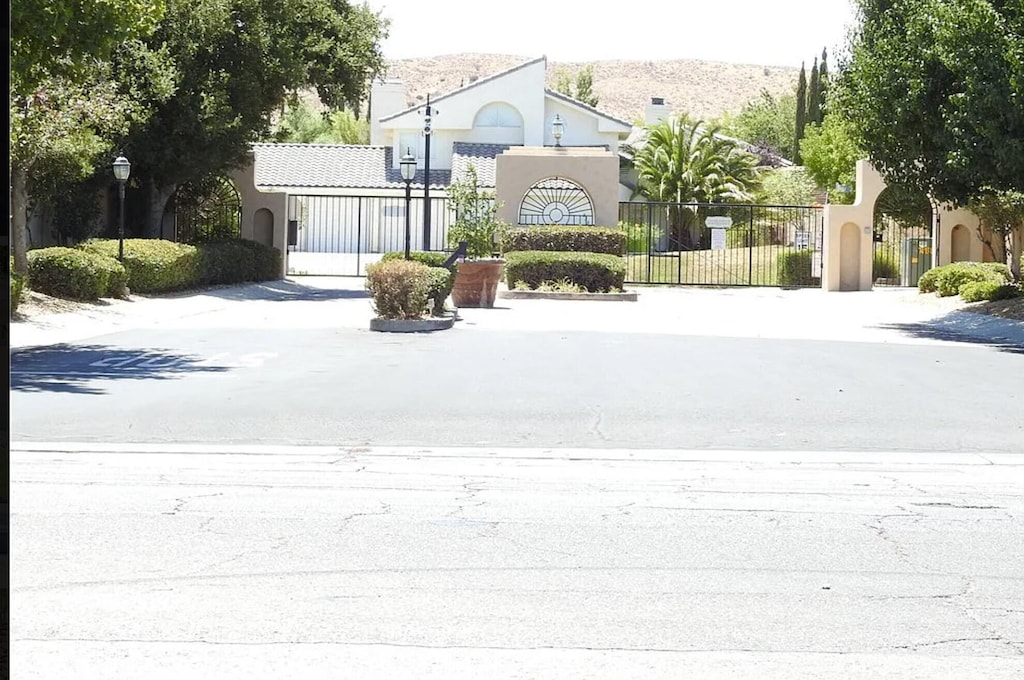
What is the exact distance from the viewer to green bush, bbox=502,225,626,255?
37094 mm

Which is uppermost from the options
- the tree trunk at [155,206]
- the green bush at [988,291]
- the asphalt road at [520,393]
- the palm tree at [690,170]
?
the palm tree at [690,170]

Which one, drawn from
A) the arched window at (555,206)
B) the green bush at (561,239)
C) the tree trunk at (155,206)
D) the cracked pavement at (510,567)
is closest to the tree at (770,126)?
the arched window at (555,206)

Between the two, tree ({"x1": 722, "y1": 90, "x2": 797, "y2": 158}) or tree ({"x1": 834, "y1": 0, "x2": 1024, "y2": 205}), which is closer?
tree ({"x1": 834, "y1": 0, "x2": 1024, "y2": 205})

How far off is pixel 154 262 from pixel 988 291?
57.4 feet

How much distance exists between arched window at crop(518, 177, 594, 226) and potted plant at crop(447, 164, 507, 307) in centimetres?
107

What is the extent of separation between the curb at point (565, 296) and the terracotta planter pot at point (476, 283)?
4.14 metres

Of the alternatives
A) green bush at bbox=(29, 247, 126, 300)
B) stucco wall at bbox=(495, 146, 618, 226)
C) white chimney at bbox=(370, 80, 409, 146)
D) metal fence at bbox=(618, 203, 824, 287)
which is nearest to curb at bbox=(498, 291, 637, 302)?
metal fence at bbox=(618, 203, 824, 287)

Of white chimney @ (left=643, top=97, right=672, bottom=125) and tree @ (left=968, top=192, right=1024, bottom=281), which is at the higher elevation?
white chimney @ (left=643, top=97, right=672, bottom=125)

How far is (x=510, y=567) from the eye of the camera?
21.7 ft

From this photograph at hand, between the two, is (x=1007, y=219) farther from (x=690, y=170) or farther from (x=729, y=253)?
(x=690, y=170)

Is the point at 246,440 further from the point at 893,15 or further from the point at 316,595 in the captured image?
the point at 893,15

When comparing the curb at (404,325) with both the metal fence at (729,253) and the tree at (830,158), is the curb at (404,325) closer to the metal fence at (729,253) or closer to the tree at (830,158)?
the metal fence at (729,253)

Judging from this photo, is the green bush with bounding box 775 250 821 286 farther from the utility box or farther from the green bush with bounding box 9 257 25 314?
the green bush with bounding box 9 257 25 314

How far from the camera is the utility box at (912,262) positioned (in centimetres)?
4294
